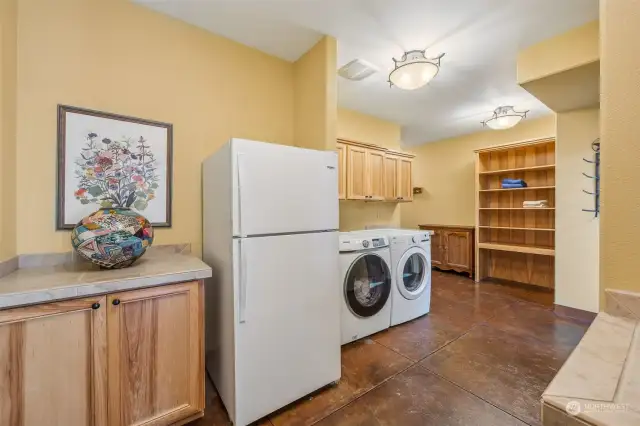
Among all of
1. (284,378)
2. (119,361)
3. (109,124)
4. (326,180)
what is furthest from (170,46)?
(284,378)

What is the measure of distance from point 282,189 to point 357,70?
1.84 metres

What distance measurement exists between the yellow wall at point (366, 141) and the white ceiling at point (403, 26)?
84 centimetres

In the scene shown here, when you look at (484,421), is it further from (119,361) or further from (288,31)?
(288,31)

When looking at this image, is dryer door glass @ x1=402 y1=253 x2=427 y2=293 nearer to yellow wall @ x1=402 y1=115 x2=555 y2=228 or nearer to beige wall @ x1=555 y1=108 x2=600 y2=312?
beige wall @ x1=555 y1=108 x2=600 y2=312

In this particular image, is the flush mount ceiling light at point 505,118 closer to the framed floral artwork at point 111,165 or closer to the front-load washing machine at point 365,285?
the front-load washing machine at point 365,285

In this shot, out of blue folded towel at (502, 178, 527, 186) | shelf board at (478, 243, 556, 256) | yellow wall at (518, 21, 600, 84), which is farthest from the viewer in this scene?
blue folded towel at (502, 178, 527, 186)

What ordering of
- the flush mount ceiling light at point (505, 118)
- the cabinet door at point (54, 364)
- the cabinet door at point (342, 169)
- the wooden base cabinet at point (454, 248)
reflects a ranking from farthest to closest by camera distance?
the wooden base cabinet at point (454, 248) < the flush mount ceiling light at point (505, 118) < the cabinet door at point (342, 169) < the cabinet door at point (54, 364)

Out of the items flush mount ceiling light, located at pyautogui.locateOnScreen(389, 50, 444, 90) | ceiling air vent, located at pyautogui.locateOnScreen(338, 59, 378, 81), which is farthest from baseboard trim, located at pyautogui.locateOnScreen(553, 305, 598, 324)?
ceiling air vent, located at pyautogui.locateOnScreen(338, 59, 378, 81)

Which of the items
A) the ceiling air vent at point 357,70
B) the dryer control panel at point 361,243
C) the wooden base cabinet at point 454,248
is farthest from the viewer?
the wooden base cabinet at point 454,248

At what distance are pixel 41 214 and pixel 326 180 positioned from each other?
1.76 m

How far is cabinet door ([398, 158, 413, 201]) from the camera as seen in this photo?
12.8 feet

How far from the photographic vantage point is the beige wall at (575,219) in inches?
111

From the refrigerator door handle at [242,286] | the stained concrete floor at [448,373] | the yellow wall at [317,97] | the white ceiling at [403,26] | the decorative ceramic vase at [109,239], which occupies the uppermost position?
the white ceiling at [403,26]

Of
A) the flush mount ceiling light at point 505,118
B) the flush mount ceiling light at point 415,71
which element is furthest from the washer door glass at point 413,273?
the flush mount ceiling light at point 505,118
